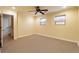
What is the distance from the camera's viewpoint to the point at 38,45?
7.95ft

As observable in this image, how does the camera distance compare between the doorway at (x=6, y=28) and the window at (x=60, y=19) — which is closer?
the doorway at (x=6, y=28)

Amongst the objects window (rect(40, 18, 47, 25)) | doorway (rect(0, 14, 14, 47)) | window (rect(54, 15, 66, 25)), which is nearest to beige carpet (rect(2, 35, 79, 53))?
doorway (rect(0, 14, 14, 47))

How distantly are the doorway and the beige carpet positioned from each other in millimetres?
73

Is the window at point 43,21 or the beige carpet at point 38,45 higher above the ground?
the window at point 43,21

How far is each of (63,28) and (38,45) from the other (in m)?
0.79

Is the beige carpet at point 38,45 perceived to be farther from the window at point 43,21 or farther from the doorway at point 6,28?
the window at point 43,21

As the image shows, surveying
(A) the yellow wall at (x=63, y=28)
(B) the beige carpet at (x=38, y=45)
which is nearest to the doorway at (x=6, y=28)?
(B) the beige carpet at (x=38, y=45)

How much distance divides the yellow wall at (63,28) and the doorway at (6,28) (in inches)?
23.2

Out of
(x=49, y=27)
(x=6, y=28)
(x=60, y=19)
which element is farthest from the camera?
(x=49, y=27)

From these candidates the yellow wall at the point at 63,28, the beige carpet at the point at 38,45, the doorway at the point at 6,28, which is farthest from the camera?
the yellow wall at the point at 63,28

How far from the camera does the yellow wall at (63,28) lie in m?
2.18

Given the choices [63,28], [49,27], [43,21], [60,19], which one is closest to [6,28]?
[43,21]

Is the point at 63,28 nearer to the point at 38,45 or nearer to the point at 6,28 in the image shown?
the point at 38,45
